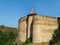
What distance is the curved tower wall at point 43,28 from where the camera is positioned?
42.2m

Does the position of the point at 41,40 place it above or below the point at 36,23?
below

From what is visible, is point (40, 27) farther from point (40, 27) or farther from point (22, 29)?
point (22, 29)

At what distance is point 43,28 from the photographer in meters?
42.7

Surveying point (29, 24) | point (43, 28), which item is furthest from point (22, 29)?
point (43, 28)

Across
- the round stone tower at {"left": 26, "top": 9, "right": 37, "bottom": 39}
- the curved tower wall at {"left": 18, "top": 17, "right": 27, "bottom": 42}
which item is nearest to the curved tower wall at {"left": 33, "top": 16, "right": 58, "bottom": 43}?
the round stone tower at {"left": 26, "top": 9, "right": 37, "bottom": 39}

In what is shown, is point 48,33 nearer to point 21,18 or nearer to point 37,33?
point 37,33

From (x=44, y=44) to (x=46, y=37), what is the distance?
1.59m

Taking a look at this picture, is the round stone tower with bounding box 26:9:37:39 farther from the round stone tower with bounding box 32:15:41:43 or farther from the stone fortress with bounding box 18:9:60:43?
the round stone tower with bounding box 32:15:41:43

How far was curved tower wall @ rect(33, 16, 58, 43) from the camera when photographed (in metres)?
42.2

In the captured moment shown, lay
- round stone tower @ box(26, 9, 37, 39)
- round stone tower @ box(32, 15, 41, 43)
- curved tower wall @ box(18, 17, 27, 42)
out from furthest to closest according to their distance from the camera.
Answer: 1. curved tower wall @ box(18, 17, 27, 42)
2. round stone tower @ box(26, 9, 37, 39)
3. round stone tower @ box(32, 15, 41, 43)

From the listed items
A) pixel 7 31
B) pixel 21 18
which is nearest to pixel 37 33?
pixel 21 18

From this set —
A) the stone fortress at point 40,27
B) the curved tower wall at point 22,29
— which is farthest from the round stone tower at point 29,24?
the curved tower wall at point 22,29

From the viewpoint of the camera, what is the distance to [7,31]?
88.4 meters

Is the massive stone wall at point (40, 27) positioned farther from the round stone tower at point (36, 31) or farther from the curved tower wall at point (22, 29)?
the curved tower wall at point (22, 29)
